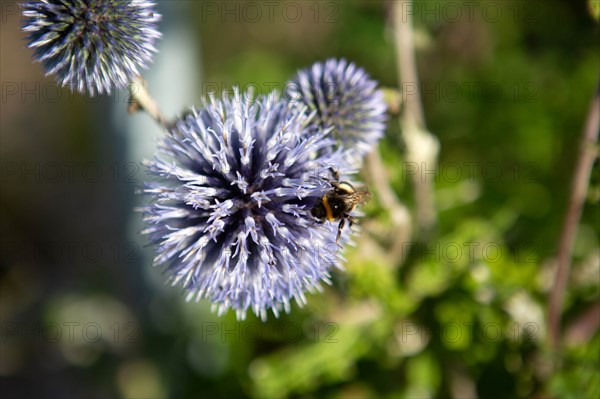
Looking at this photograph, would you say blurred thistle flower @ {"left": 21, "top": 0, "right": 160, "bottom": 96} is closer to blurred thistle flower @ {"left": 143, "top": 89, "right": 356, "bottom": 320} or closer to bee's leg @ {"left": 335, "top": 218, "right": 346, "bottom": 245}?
blurred thistle flower @ {"left": 143, "top": 89, "right": 356, "bottom": 320}

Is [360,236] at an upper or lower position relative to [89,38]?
lower

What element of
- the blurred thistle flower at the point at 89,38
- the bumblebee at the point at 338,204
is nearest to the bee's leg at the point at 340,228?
the bumblebee at the point at 338,204

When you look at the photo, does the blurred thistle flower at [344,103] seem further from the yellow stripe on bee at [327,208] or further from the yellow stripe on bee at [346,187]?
the yellow stripe on bee at [327,208]

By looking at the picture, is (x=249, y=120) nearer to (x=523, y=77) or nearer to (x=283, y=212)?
(x=283, y=212)

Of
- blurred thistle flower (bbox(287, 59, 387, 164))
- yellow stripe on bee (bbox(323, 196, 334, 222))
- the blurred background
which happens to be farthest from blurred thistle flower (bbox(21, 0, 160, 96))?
the blurred background

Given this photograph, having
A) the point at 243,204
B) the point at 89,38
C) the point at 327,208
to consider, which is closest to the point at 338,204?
the point at 327,208

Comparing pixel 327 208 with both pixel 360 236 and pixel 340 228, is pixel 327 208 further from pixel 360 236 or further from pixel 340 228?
pixel 360 236
